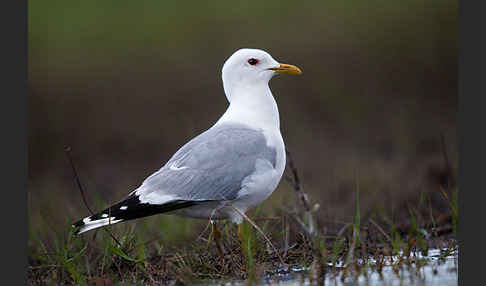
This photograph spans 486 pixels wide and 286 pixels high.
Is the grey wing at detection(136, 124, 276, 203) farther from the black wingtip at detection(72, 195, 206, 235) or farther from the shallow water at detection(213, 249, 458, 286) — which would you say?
the shallow water at detection(213, 249, 458, 286)

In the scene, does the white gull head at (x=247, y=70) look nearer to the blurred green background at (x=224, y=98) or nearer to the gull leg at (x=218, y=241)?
the gull leg at (x=218, y=241)

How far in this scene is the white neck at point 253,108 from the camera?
4992 millimetres

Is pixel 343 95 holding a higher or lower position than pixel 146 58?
lower

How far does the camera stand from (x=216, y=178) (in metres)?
4.61

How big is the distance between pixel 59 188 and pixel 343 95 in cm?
420

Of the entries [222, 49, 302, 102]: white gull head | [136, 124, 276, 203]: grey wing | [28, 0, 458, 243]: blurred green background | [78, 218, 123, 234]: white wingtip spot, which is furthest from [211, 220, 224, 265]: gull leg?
[28, 0, 458, 243]: blurred green background

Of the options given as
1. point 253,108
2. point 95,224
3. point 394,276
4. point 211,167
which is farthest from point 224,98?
point 394,276

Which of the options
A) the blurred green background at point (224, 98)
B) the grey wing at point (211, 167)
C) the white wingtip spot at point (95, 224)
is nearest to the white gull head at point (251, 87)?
the grey wing at point (211, 167)

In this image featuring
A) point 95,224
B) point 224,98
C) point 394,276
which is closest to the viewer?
point 394,276

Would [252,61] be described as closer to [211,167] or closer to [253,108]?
[253,108]

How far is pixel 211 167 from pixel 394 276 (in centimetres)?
139

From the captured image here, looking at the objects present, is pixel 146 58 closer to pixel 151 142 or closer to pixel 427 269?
pixel 151 142

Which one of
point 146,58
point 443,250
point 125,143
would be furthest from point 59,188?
point 443,250

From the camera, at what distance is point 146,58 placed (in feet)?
38.1
